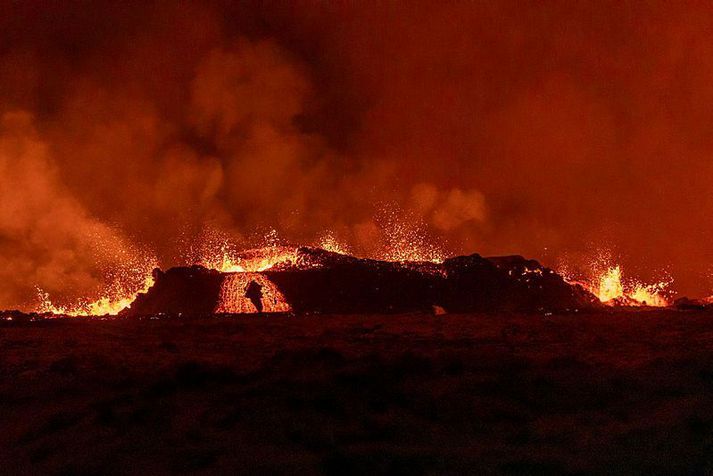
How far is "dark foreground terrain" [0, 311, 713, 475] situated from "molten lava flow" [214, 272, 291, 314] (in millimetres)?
10025

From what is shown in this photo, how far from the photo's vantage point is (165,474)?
9.01 metres

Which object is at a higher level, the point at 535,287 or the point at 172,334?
the point at 535,287

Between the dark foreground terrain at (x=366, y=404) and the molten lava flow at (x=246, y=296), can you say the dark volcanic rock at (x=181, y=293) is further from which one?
the dark foreground terrain at (x=366, y=404)

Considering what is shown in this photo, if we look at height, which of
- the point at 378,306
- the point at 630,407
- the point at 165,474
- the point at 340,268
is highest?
the point at 340,268

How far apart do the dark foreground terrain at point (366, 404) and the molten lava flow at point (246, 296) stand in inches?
395

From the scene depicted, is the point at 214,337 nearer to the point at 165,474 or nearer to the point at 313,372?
the point at 313,372

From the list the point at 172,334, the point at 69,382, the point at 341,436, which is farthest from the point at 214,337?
the point at 341,436

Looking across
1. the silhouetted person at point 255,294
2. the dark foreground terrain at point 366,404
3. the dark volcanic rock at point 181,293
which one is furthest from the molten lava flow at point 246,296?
the dark foreground terrain at point 366,404

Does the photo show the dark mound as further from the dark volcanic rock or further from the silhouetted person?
the silhouetted person

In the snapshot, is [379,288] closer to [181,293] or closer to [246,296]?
[246,296]

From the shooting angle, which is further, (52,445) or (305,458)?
(52,445)

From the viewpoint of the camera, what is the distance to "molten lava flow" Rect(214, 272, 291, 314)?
28.5 meters

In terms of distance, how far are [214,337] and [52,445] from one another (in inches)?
354

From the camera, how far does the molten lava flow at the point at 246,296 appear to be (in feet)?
93.5
